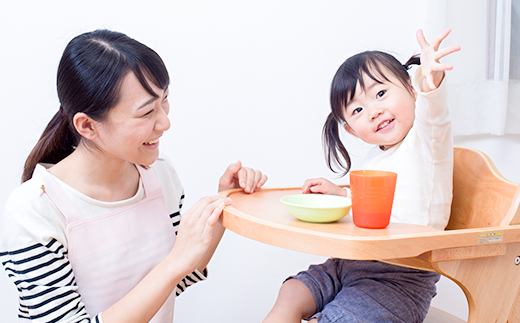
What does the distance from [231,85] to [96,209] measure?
0.95 m

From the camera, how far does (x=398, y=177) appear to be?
1070 millimetres

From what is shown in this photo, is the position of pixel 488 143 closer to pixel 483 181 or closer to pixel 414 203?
pixel 483 181

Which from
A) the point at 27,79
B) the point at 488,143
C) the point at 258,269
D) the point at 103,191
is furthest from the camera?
the point at 258,269

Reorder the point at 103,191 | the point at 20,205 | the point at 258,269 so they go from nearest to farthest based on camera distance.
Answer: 1. the point at 20,205
2. the point at 103,191
3. the point at 258,269

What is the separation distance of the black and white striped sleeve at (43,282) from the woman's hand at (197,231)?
230 mm

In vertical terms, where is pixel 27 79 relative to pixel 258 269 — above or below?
above

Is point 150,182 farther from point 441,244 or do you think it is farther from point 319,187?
point 441,244

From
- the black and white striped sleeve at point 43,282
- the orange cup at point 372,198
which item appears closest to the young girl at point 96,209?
the black and white striped sleeve at point 43,282

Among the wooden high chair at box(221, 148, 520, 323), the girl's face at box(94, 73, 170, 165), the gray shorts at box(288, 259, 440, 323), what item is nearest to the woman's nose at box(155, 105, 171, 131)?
the girl's face at box(94, 73, 170, 165)

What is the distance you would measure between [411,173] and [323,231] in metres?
0.36

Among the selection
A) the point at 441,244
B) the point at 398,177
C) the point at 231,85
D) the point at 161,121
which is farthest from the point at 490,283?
the point at 231,85

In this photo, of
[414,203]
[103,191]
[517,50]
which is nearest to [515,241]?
[414,203]

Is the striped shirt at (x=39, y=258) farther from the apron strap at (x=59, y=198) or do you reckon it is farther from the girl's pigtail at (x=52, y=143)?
the girl's pigtail at (x=52, y=143)

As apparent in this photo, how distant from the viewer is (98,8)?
165 centimetres
